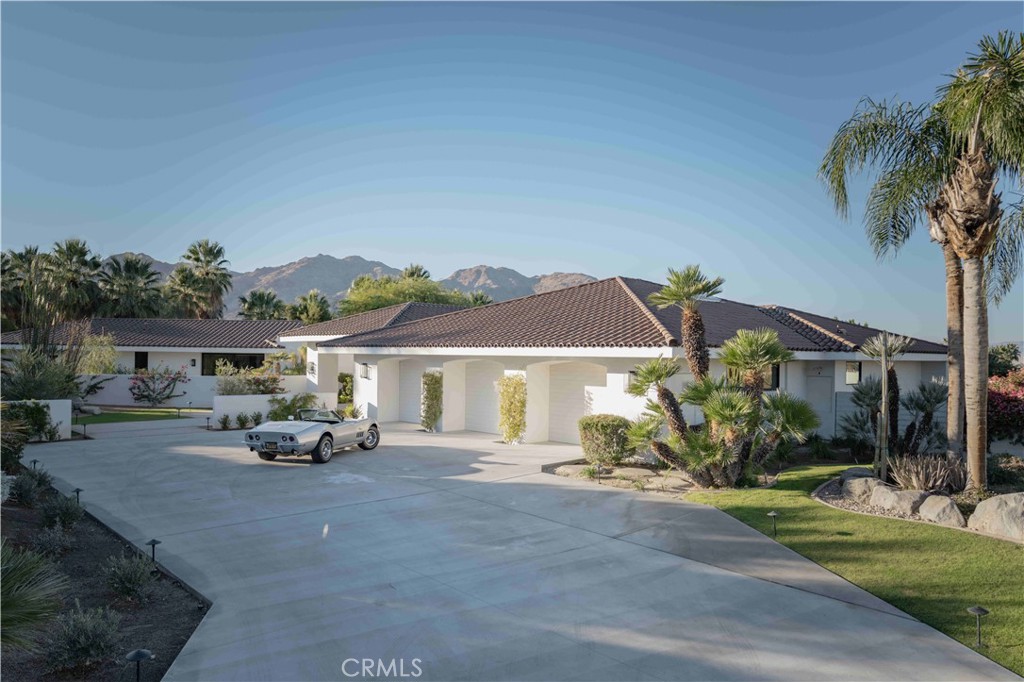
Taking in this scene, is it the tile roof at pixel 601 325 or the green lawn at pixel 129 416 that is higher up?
the tile roof at pixel 601 325

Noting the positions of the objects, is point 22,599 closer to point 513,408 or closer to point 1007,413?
point 513,408

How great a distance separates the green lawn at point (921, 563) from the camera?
261 inches

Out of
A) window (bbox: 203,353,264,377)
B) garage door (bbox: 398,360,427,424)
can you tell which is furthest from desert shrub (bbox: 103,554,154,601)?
window (bbox: 203,353,264,377)

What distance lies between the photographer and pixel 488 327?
22750mm

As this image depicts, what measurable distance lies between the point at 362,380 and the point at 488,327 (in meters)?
7.35

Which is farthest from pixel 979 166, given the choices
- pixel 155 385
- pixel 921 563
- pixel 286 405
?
pixel 155 385

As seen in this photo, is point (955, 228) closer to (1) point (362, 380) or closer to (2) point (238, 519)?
(2) point (238, 519)

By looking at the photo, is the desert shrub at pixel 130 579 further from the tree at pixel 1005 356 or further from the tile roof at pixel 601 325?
the tree at pixel 1005 356

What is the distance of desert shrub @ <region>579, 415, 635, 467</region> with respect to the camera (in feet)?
51.0

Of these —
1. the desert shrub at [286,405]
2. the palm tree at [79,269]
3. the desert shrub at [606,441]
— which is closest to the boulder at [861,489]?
the desert shrub at [606,441]

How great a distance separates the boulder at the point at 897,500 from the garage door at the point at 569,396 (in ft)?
28.9

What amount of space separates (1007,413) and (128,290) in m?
51.1

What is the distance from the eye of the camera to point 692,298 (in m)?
12.8

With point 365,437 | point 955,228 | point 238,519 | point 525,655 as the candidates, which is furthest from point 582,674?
point 365,437
